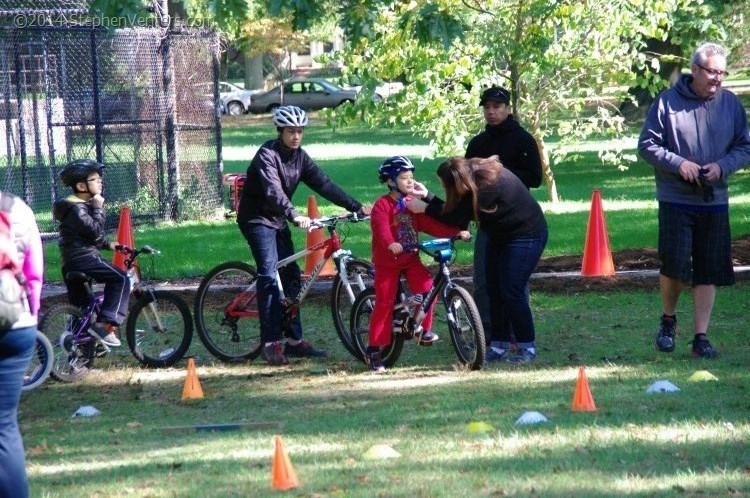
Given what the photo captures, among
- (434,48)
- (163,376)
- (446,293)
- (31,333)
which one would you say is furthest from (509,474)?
(434,48)

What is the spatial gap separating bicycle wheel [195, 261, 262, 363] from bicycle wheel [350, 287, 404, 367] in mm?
945

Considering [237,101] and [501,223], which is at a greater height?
[501,223]

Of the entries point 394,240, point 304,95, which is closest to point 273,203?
point 394,240

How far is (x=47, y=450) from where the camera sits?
7.25m

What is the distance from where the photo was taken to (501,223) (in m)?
9.25

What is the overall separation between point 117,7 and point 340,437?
406 cm

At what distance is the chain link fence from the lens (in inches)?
687

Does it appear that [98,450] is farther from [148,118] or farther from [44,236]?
[148,118]

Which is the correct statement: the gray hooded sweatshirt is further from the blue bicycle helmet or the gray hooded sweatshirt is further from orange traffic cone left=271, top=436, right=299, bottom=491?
orange traffic cone left=271, top=436, right=299, bottom=491

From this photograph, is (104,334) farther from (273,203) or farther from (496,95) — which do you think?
(496,95)

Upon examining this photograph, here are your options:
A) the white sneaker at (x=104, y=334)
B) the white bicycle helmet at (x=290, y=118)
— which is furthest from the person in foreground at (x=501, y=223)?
the white sneaker at (x=104, y=334)

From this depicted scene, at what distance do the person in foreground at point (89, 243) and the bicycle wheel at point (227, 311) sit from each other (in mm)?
767

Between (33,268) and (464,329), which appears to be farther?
(464,329)

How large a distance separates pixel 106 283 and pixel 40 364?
782 mm
